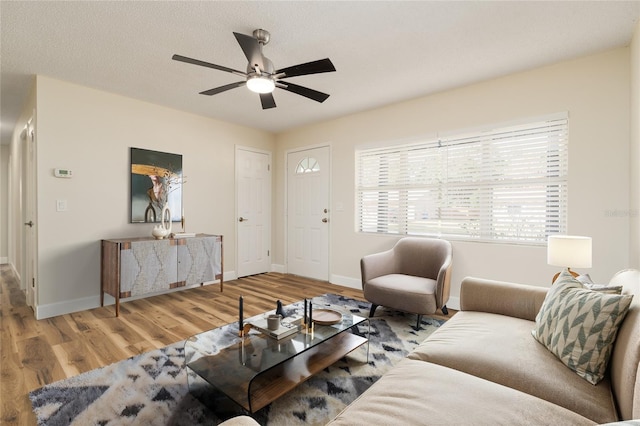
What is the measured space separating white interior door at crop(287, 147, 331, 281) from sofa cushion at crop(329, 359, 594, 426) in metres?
3.56

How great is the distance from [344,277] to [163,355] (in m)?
2.70

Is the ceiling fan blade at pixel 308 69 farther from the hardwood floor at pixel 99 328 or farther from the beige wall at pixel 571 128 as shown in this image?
the hardwood floor at pixel 99 328

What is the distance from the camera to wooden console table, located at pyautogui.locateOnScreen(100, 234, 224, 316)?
3234 millimetres

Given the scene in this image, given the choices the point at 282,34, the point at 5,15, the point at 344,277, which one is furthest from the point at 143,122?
the point at 344,277

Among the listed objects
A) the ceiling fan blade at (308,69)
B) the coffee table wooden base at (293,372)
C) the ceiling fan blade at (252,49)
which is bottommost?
the coffee table wooden base at (293,372)

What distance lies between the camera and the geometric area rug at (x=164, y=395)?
1.64 m

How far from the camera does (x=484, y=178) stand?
3291 millimetres

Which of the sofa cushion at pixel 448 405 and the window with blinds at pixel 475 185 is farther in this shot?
the window with blinds at pixel 475 185

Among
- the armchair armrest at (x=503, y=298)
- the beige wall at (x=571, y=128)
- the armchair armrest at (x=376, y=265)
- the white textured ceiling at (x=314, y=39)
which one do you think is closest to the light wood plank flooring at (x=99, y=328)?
the armchair armrest at (x=376, y=265)

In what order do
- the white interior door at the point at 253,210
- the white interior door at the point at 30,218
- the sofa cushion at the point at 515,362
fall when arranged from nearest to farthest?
the sofa cushion at the point at 515,362, the white interior door at the point at 30,218, the white interior door at the point at 253,210

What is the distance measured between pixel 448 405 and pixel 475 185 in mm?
2795

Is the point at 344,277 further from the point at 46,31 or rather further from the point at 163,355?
the point at 46,31

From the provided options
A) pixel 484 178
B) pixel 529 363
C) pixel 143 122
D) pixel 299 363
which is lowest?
pixel 299 363

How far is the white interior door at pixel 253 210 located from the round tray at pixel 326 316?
116 inches
